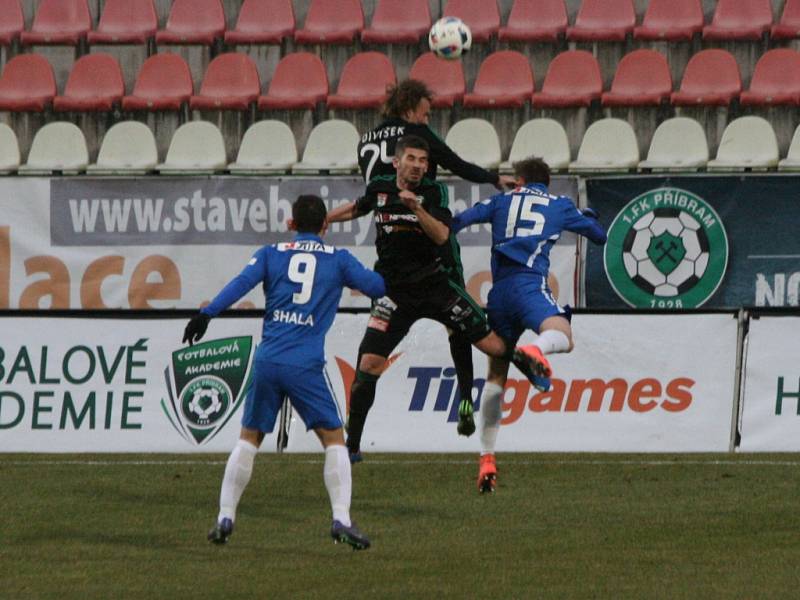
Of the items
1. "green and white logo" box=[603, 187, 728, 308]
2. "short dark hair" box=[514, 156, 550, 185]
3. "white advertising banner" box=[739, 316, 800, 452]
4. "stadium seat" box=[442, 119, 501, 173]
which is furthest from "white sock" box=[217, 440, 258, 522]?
"stadium seat" box=[442, 119, 501, 173]

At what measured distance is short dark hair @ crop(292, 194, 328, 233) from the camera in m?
8.10

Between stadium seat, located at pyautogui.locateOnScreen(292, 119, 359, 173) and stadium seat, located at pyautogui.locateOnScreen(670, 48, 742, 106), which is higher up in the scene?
stadium seat, located at pyautogui.locateOnScreen(670, 48, 742, 106)

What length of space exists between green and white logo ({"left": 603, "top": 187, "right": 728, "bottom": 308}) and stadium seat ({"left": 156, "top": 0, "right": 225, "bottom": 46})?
6.48 meters

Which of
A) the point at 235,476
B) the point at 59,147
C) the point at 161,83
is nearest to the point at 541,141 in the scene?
the point at 161,83

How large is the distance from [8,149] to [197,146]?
2.12 metres

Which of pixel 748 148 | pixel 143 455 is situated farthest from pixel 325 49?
pixel 143 455

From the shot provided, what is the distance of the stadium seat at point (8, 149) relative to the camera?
17.8 metres

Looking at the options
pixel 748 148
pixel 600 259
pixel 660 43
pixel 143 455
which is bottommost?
pixel 143 455

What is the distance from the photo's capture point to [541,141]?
17156mm

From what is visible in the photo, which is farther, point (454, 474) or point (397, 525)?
point (454, 474)

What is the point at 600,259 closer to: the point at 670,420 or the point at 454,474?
the point at 670,420

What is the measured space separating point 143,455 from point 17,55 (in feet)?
28.0

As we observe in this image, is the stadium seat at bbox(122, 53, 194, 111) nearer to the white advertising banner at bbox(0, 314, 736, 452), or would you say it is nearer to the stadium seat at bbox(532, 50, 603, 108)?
the stadium seat at bbox(532, 50, 603, 108)

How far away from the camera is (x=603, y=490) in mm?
10477
